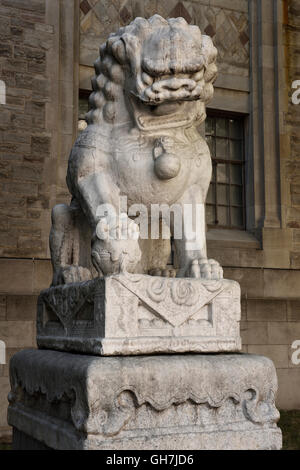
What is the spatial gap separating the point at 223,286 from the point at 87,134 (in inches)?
39.3

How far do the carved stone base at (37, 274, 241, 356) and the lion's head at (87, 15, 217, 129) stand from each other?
823 millimetres

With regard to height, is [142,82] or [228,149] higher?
[228,149]

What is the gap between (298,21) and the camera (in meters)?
8.51

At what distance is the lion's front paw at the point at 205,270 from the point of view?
9.14 ft

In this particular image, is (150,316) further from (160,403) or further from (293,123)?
(293,123)

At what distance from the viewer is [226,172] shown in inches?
332

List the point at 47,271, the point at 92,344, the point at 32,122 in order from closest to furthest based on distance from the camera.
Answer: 1. the point at 92,344
2. the point at 47,271
3. the point at 32,122

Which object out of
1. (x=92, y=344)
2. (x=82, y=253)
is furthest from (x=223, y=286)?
(x=82, y=253)

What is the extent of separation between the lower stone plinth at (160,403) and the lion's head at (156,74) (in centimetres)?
117

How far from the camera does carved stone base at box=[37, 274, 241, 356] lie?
246 cm

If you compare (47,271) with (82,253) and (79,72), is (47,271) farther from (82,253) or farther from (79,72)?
(82,253)
